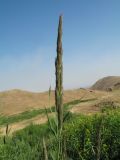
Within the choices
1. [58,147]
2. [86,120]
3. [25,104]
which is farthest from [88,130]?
[25,104]

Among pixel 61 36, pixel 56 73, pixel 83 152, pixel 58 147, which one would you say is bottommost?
pixel 83 152

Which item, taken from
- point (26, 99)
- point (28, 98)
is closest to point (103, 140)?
point (26, 99)

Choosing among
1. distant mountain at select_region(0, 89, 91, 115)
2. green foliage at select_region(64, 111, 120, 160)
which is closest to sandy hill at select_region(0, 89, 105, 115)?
distant mountain at select_region(0, 89, 91, 115)

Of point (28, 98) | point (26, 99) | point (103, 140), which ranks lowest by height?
point (103, 140)

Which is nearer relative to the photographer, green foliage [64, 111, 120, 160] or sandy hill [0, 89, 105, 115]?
green foliage [64, 111, 120, 160]

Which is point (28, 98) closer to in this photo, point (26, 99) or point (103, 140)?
point (26, 99)

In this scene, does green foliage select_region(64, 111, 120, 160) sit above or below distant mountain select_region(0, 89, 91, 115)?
below

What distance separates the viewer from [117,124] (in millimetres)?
12086

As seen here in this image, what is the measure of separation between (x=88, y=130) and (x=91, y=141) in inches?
22.4

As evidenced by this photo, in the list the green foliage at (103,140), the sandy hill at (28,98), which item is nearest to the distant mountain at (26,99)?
the sandy hill at (28,98)

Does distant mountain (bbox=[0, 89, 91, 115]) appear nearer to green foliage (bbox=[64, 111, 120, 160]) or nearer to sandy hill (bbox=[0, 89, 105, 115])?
sandy hill (bbox=[0, 89, 105, 115])

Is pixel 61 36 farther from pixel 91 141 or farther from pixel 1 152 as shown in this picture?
pixel 91 141

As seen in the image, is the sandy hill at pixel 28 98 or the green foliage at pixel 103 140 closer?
the green foliage at pixel 103 140

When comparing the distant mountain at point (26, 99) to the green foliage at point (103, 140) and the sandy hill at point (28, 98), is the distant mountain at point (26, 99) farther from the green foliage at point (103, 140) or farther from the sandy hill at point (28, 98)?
the green foliage at point (103, 140)
